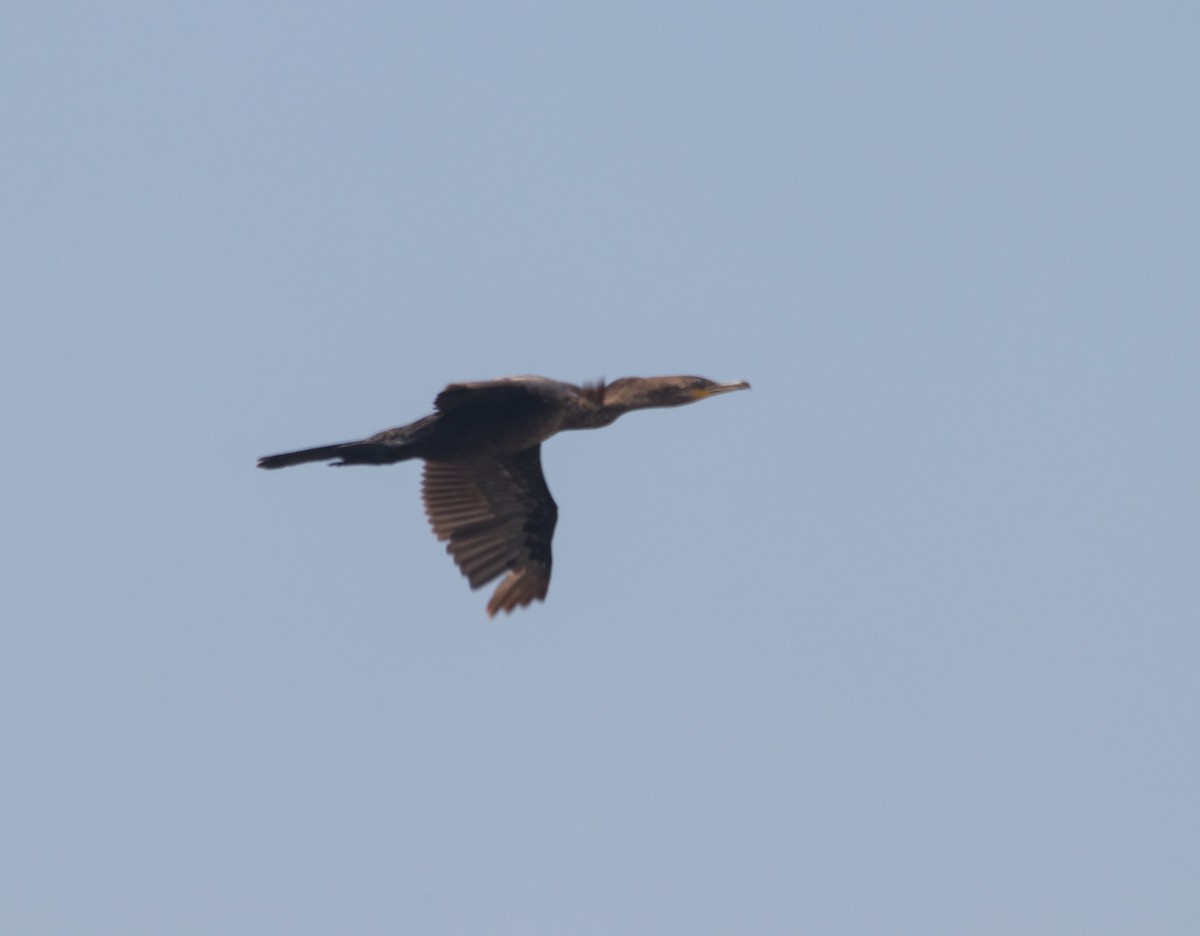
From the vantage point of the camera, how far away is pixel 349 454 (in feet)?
46.8

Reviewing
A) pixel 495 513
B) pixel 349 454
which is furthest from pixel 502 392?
pixel 495 513

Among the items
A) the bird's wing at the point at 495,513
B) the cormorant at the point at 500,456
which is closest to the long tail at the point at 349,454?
the cormorant at the point at 500,456

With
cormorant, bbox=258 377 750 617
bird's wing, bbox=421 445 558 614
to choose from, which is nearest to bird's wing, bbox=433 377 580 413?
cormorant, bbox=258 377 750 617

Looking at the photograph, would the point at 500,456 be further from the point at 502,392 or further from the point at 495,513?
the point at 502,392

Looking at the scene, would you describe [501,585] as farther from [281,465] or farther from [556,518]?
[281,465]

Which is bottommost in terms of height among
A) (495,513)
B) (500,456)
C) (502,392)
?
(495,513)

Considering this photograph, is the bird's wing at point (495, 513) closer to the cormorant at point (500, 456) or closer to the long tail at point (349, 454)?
the cormorant at point (500, 456)

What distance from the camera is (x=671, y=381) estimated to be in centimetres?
1532

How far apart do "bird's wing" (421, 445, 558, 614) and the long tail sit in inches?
57.3

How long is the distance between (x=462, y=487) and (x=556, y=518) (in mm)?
940

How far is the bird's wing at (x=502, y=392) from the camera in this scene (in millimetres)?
12844

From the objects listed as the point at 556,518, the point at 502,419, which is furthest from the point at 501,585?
the point at 502,419

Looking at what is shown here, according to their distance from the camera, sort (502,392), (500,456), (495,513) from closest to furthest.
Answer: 1. (502,392)
2. (500,456)
3. (495,513)

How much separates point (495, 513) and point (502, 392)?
2477 millimetres
